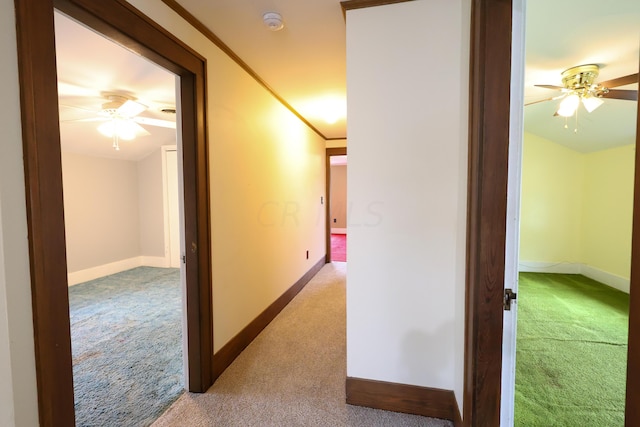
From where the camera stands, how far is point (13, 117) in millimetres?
887

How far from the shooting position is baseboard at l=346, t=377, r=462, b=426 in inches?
61.4

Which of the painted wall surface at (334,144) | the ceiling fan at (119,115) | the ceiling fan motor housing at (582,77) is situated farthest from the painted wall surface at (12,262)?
the painted wall surface at (334,144)

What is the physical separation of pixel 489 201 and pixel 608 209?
393 centimetres

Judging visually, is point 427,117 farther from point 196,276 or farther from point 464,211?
point 196,276

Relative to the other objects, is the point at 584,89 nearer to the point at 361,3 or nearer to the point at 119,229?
the point at 361,3

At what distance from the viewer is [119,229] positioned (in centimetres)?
462

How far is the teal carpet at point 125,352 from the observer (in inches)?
Answer: 65.2

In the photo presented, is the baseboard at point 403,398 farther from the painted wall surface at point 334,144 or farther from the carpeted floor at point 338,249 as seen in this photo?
the painted wall surface at point 334,144

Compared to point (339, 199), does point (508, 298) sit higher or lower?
lower

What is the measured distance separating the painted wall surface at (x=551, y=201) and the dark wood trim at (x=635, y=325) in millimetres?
4529

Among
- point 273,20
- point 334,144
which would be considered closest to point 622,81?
point 273,20

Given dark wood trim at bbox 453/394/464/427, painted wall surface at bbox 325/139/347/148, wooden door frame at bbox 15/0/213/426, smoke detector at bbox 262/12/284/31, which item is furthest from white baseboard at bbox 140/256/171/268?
dark wood trim at bbox 453/394/464/427

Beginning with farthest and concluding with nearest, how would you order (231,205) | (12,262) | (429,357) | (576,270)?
(576,270) < (231,205) < (429,357) < (12,262)

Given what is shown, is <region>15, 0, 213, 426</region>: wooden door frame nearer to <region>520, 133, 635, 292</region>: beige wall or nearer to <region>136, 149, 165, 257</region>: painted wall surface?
<region>136, 149, 165, 257</region>: painted wall surface
